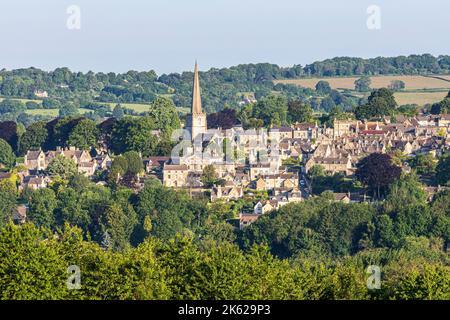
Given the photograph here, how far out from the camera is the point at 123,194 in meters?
86.9

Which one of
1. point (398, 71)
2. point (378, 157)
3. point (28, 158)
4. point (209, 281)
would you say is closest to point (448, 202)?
point (378, 157)

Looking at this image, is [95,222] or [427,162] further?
[427,162]

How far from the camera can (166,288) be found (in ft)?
144

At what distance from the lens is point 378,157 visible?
86.8 meters

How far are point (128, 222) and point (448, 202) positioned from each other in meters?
16.5

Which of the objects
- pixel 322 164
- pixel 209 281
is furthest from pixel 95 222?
pixel 209 281

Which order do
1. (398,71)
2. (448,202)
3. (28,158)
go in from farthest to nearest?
(398,71), (28,158), (448,202)
